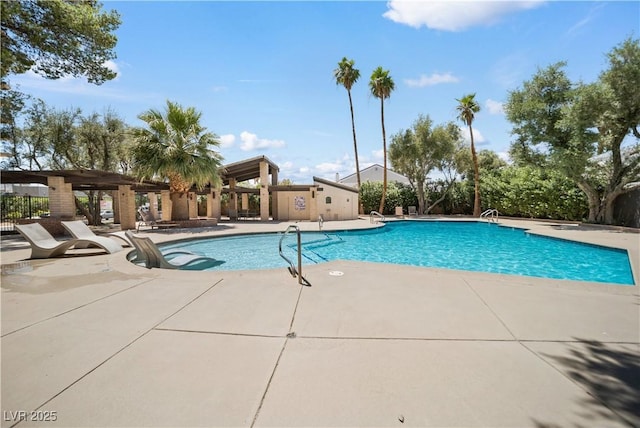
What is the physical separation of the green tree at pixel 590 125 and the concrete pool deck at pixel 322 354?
13.6 meters

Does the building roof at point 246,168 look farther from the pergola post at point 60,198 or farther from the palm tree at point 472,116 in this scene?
the palm tree at point 472,116

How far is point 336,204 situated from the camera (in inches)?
877

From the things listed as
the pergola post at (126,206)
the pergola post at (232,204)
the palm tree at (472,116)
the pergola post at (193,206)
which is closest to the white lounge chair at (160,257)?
the pergola post at (126,206)

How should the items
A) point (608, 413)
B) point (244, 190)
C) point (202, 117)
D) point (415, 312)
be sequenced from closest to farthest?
point (608, 413), point (415, 312), point (202, 117), point (244, 190)

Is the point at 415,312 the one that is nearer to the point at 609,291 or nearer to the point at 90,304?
the point at 609,291

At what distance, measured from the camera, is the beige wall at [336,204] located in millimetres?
21688

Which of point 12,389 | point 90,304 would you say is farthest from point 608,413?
point 90,304

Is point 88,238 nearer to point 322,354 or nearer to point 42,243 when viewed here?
point 42,243

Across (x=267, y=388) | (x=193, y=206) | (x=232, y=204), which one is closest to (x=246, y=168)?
(x=232, y=204)

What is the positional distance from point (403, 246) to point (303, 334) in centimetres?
985

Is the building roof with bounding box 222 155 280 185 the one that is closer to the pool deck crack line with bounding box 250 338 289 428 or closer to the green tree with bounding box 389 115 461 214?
the green tree with bounding box 389 115 461 214

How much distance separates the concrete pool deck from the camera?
1908mm

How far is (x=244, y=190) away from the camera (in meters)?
22.3

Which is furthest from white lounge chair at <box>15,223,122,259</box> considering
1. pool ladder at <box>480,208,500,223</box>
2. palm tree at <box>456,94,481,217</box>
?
palm tree at <box>456,94,481,217</box>
